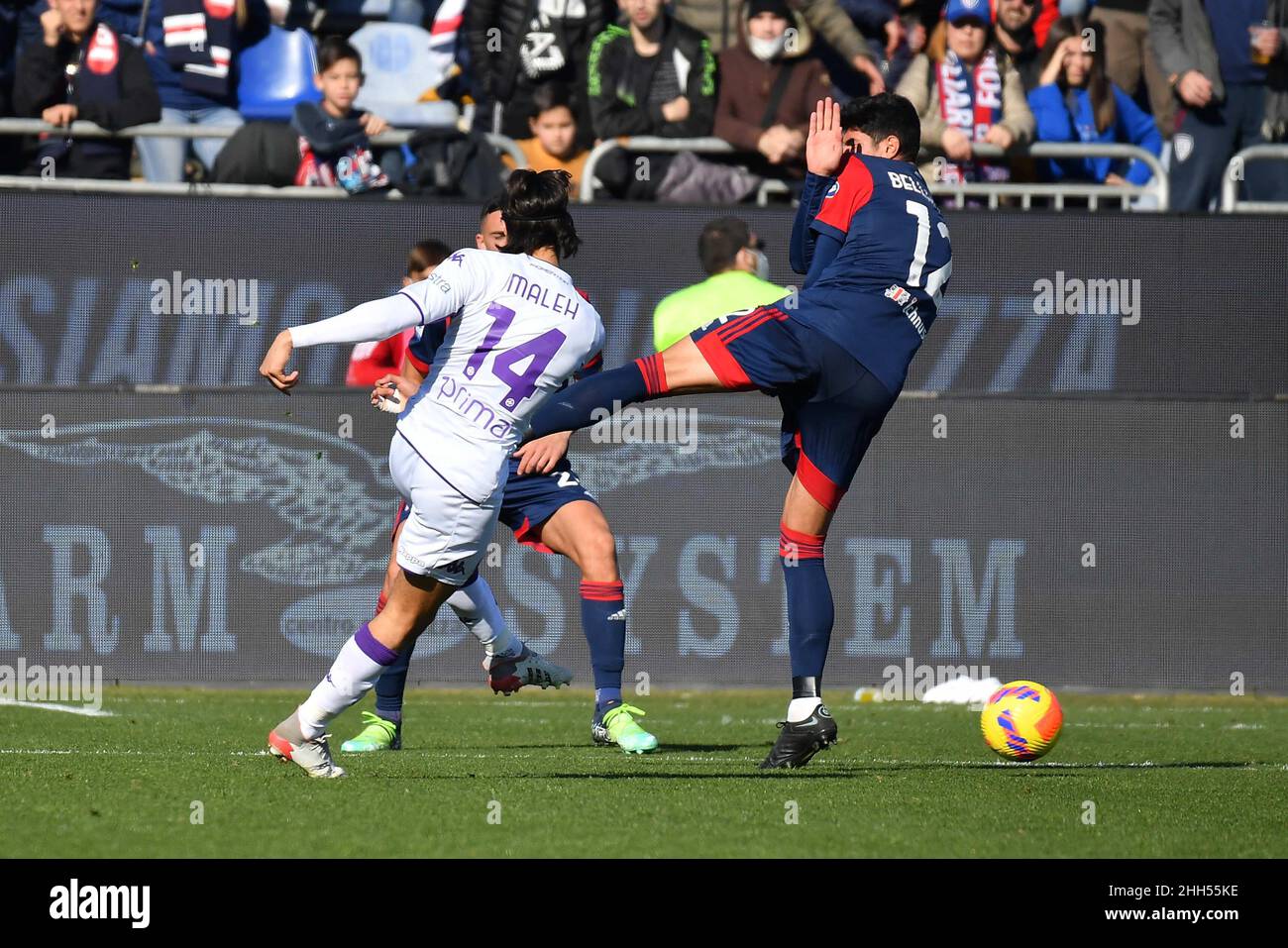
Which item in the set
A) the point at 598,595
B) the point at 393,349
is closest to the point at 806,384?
the point at 598,595

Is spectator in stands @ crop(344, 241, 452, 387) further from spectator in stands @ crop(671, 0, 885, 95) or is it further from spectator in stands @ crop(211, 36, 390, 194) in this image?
spectator in stands @ crop(671, 0, 885, 95)

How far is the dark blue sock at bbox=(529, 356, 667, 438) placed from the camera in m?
6.20

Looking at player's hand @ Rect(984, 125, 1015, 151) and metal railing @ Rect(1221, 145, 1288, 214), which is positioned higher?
player's hand @ Rect(984, 125, 1015, 151)

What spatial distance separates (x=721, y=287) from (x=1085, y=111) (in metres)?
4.52

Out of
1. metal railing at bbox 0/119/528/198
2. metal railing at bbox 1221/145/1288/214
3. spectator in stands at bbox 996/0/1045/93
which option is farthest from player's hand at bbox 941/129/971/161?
metal railing at bbox 0/119/528/198

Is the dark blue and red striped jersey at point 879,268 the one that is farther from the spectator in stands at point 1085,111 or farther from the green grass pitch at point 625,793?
the spectator in stands at point 1085,111

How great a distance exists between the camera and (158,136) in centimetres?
1259

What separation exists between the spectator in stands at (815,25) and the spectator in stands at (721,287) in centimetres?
274

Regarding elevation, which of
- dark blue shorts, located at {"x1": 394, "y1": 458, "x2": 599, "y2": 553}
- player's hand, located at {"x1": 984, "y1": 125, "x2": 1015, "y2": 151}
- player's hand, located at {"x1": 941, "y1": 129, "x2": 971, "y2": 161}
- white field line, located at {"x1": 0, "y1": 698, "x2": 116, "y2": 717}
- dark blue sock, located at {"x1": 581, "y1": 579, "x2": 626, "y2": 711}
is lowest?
white field line, located at {"x1": 0, "y1": 698, "x2": 116, "y2": 717}

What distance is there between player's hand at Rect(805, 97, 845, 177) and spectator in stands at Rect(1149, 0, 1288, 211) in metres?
7.01

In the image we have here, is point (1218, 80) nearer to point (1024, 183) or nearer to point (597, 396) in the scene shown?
point (1024, 183)
